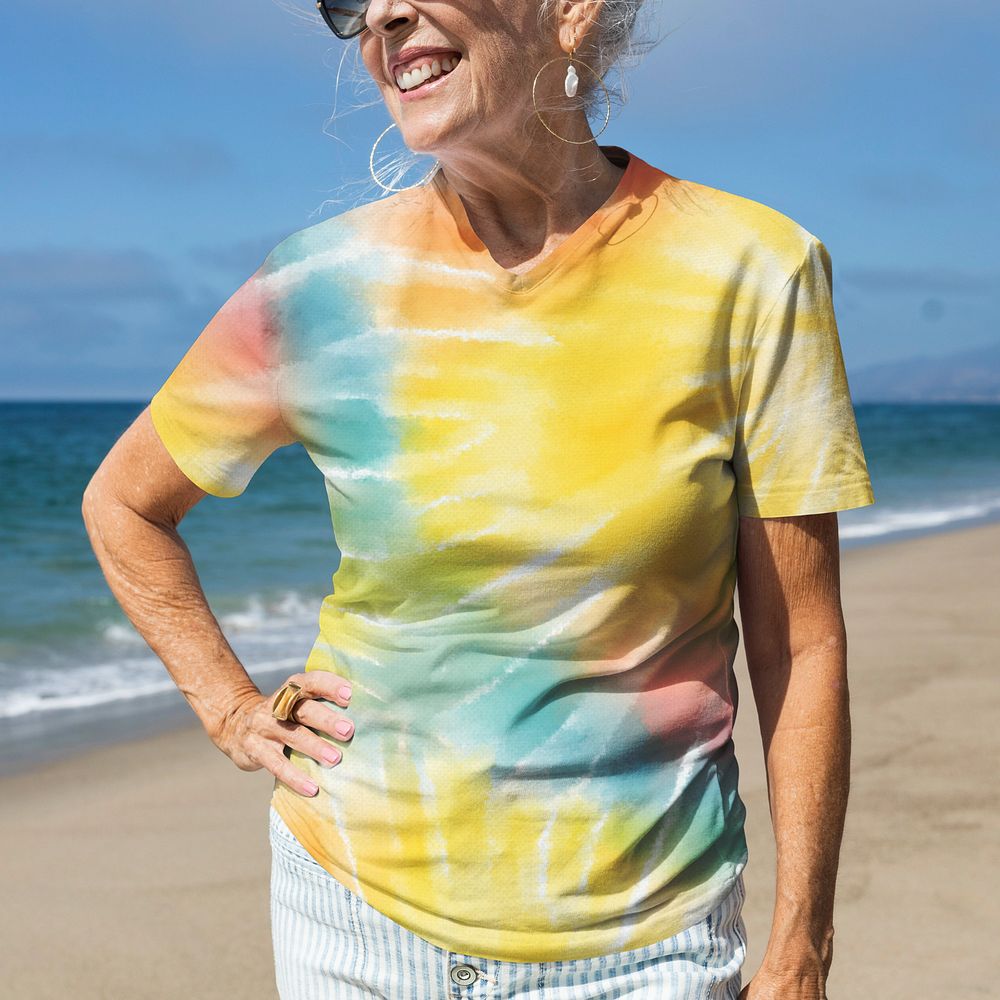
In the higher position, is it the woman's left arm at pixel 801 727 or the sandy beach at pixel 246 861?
the woman's left arm at pixel 801 727

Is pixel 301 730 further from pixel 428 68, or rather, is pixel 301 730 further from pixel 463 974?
pixel 428 68

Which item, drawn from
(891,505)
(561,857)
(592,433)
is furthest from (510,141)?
(891,505)

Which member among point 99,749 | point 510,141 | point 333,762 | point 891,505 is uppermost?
point 510,141

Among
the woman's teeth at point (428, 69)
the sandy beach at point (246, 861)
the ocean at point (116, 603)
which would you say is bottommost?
the ocean at point (116, 603)

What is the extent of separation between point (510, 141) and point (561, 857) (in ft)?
3.01

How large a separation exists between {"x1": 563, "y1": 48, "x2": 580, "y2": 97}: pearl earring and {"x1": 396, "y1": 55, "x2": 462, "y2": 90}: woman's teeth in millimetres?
148

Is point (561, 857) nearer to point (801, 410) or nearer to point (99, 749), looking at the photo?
point (801, 410)

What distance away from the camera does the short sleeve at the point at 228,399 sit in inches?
69.1

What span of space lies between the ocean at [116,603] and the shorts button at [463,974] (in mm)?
5408

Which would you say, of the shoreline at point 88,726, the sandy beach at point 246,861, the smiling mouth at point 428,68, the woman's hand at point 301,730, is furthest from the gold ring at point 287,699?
the shoreline at point 88,726

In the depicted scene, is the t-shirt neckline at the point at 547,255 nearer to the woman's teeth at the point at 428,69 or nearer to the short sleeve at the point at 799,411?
the woman's teeth at the point at 428,69

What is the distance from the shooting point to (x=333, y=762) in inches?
67.1

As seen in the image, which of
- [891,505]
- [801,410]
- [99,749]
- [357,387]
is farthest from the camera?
[891,505]

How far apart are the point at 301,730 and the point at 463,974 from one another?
0.40m
